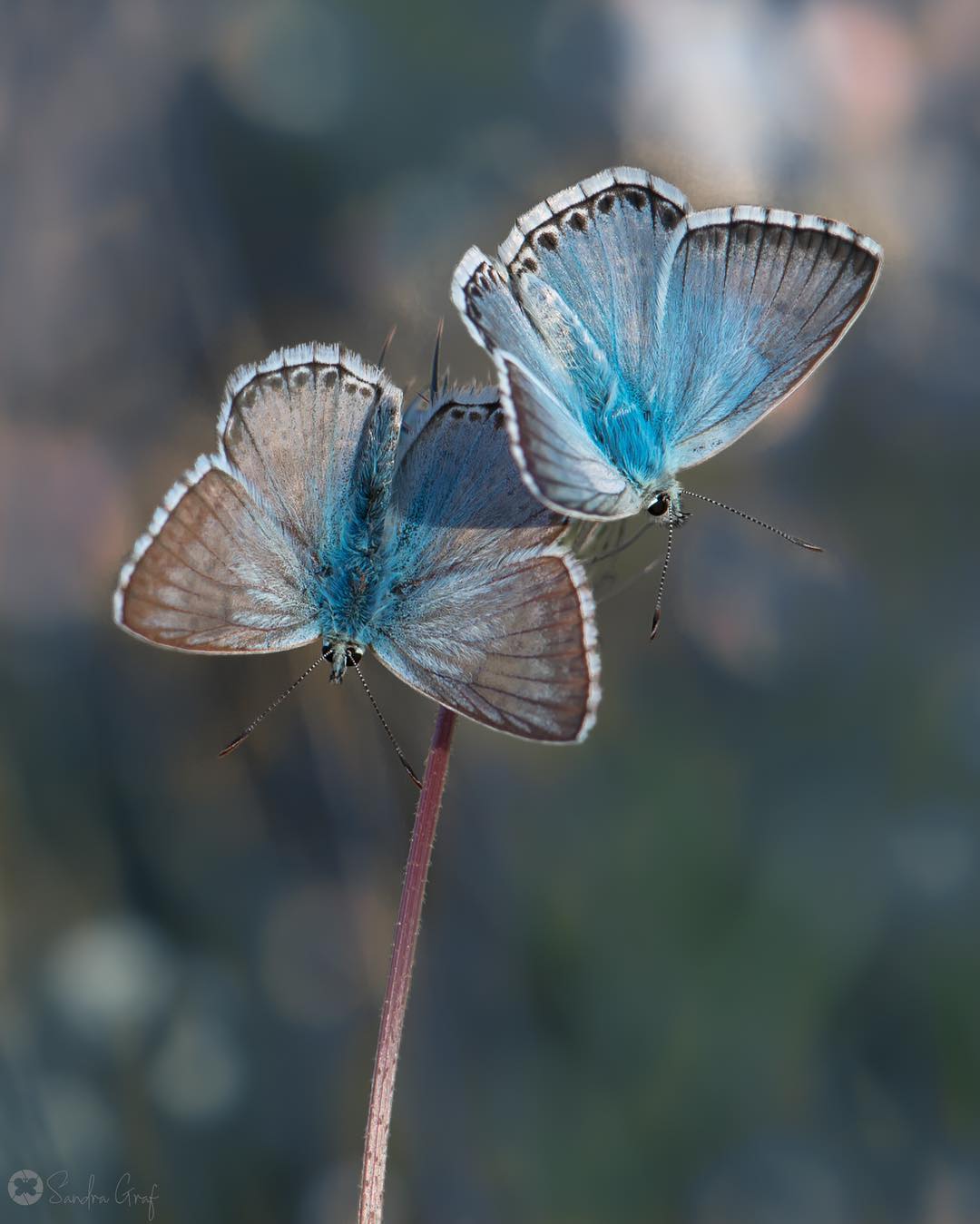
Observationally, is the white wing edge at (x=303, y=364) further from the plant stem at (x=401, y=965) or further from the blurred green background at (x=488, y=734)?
the blurred green background at (x=488, y=734)

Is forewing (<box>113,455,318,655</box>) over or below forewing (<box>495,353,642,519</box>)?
below

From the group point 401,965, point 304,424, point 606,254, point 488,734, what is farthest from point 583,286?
point 488,734

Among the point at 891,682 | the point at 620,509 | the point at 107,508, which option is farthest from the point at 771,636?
the point at 620,509

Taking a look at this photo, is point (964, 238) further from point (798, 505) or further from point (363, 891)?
point (363, 891)

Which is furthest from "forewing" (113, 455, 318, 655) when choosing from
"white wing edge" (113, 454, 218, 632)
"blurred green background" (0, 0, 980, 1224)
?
"blurred green background" (0, 0, 980, 1224)

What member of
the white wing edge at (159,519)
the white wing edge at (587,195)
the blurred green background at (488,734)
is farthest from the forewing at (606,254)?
the blurred green background at (488,734)

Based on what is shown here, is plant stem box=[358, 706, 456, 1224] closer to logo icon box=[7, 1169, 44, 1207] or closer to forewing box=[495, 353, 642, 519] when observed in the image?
forewing box=[495, 353, 642, 519]
